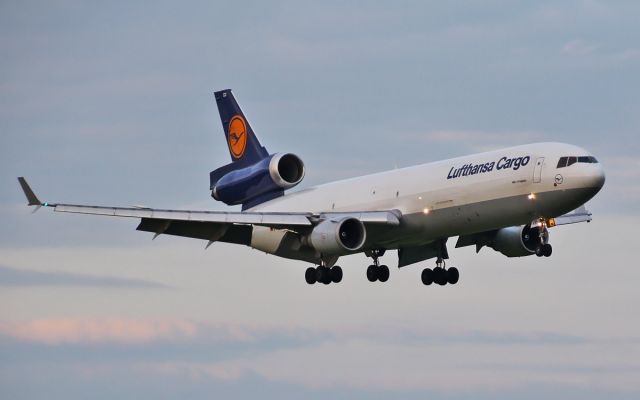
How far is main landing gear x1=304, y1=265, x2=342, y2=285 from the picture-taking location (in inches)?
3063

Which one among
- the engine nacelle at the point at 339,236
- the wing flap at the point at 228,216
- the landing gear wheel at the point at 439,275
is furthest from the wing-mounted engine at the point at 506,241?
the wing flap at the point at 228,216

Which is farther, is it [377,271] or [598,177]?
[377,271]

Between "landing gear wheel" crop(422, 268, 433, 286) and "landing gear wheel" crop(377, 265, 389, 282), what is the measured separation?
1717 mm

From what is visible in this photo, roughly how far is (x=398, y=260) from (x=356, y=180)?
→ 415 centimetres

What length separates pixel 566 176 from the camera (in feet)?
234

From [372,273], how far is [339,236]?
6.12 meters

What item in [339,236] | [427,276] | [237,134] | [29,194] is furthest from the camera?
[237,134]

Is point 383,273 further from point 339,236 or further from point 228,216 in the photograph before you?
point 228,216

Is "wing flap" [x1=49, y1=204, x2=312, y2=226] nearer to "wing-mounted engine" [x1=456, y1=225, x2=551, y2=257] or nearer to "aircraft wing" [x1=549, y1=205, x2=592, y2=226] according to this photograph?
"wing-mounted engine" [x1=456, y1=225, x2=551, y2=257]

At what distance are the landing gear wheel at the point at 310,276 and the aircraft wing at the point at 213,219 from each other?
1842mm

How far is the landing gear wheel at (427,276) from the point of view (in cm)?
8038

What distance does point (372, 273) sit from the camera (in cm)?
8025

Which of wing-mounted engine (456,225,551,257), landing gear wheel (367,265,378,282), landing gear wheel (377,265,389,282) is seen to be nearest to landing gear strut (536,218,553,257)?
wing-mounted engine (456,225,551,257)

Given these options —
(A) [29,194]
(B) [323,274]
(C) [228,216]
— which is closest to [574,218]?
(B) [323,274]
